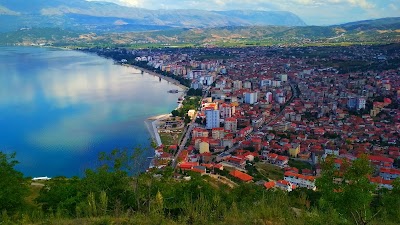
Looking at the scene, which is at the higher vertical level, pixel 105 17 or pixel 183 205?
pixel 105 17

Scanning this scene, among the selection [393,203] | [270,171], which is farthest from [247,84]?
[393,203]

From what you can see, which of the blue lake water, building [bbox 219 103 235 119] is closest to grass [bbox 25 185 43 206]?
the blue lake water

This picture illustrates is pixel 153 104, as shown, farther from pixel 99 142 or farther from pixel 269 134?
pixel 269 134

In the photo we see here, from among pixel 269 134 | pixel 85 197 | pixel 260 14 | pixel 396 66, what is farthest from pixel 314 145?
pixel 260 14

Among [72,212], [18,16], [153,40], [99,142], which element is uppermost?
[18,16]

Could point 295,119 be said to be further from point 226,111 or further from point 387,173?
point 387,173

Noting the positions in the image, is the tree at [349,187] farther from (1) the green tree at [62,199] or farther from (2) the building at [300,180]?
(2) the building at [300,180]
